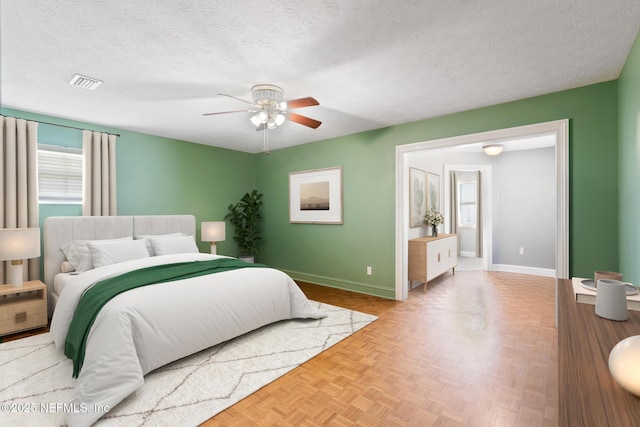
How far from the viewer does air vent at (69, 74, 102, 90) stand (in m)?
2.67

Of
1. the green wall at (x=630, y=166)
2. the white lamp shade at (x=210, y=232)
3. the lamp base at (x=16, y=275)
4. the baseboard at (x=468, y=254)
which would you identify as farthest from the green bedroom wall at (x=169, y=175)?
→ the baseboard at (x=468, y=254)

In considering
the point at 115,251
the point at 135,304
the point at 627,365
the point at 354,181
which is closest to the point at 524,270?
the point at 354,181

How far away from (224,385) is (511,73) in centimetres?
339

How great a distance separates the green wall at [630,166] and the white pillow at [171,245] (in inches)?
177

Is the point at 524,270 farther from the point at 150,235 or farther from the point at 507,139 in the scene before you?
the point at 150,235

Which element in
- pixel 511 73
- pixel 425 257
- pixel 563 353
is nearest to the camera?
pixel 563 353

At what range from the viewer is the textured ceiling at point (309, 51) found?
5.90 ft

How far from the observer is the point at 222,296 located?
2.76 metres

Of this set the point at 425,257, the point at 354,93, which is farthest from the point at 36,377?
the point at 425,257

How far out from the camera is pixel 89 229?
379 centimetres

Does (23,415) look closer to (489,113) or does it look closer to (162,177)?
(162,177)

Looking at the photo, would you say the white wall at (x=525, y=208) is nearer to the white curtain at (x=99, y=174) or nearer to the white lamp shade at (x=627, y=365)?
→ the white lamp shade at (x=627, y=365)

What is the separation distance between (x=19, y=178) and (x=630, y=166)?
19.0ft

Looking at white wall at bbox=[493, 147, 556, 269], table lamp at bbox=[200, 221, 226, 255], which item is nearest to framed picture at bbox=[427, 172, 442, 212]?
white wall at bbox=[493, 147, 556, 269]
